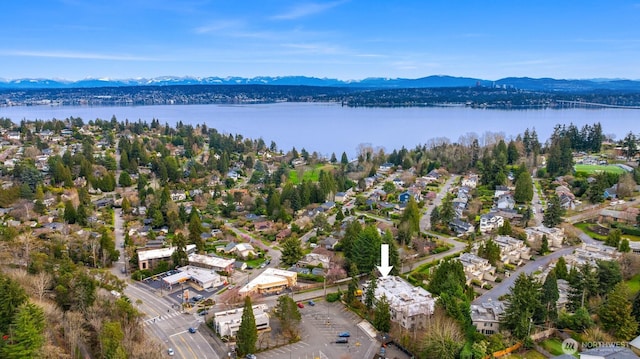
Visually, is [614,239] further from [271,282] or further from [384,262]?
[271,282]

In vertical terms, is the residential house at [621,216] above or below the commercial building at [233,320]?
above

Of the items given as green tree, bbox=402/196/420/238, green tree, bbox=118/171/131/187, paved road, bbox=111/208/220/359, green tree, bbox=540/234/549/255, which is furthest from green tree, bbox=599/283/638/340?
green tree, bbox=118/171/131/187

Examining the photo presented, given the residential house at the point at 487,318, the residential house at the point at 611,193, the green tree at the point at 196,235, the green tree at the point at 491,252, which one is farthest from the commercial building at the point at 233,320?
the residential house at the point at 611,193

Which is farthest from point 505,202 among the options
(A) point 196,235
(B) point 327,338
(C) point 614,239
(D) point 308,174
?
(A) point 196,235

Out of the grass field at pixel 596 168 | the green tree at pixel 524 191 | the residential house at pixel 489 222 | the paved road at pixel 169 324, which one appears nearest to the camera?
the paved road at pixel 169 324

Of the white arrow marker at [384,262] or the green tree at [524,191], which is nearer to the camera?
the white arrow marker at [384,262]

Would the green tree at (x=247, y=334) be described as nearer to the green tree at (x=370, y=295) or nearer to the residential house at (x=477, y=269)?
the green tree at (x=370, y=295)

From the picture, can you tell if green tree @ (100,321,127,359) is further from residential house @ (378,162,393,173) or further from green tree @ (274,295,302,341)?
residential house @ (378,162,393,173)
